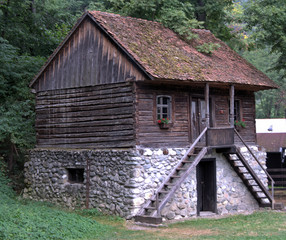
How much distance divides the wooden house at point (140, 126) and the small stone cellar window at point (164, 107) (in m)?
0.04

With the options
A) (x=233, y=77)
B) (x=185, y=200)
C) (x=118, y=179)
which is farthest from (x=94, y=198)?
(x=233, y=77)

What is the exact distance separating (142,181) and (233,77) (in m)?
6.01

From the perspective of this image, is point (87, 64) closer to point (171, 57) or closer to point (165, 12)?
Answer: point (171, 57)

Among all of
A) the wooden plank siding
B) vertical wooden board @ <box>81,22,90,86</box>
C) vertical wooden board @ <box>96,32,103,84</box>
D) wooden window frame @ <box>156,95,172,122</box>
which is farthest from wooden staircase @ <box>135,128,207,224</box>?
vertical wooden board @ <box>81,22,90,86</box>

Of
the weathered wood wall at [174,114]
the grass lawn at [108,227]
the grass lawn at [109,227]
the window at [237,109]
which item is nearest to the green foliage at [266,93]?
the window at [237,109]

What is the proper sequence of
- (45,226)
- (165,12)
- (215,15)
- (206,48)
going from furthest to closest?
(215,15) → (165,12) → (206,48) → (45,226)

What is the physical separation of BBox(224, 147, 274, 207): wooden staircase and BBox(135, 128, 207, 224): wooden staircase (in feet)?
7.34

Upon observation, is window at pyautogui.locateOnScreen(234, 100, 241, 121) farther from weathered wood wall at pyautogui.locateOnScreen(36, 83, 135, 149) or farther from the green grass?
weathered wood wall at pyautogui.locateOnScreen(36, 83, 135, 149)

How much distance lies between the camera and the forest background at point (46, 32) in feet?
74.5

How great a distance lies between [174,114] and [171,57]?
7.27 feet

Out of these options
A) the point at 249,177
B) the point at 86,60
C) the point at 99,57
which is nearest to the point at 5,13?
the point at 86,60

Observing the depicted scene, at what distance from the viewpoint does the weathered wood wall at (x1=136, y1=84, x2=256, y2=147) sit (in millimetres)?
18281

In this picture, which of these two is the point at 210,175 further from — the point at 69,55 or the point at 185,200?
the point at 69,55

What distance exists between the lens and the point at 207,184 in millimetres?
20750
